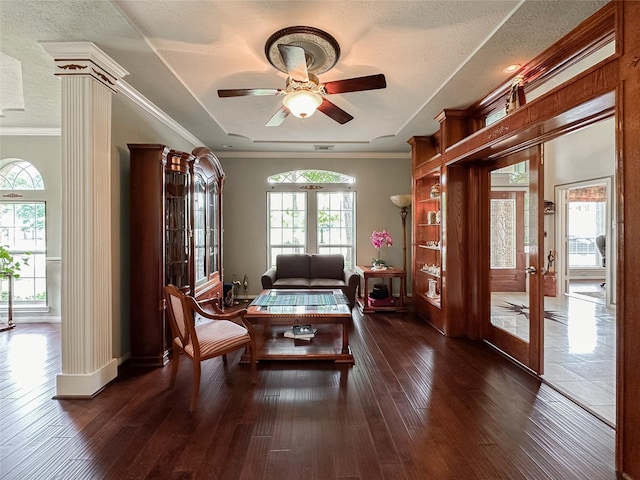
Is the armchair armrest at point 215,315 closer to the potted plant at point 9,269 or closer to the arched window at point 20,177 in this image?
the potted plant at point 9,269

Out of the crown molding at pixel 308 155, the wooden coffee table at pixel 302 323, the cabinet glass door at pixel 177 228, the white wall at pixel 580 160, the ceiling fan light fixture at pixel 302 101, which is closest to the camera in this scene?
the ceiling fan light fixture at pixel 302 101

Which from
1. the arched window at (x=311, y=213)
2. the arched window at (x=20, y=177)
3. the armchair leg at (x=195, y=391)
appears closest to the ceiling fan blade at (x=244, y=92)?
the armchair leg at (x=195, y=391)

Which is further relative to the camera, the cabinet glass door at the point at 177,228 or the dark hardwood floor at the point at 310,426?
the cabinet glass door at the point at 177,228

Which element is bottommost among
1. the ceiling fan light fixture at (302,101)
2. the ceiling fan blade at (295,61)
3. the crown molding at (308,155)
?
the ceiling fan light fixture at (302,101)

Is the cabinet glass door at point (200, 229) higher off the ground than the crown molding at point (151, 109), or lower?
lower

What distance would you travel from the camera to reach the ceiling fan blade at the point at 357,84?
237cm

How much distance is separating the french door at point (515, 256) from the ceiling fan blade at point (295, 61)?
2.22 m

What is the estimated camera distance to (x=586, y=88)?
1.93 m

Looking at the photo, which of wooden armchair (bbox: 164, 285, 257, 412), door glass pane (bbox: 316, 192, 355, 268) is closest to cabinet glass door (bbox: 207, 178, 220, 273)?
wooden armchair (bbox: 164, 285, 257, 412)

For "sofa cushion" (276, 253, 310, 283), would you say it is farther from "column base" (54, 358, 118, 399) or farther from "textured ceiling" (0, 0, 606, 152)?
"column base" (54, 358, 118, 399)

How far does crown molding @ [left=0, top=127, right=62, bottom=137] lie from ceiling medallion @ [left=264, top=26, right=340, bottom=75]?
400 centimetres

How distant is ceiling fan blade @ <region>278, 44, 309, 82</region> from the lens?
2.07 m

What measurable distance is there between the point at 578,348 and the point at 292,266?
4203 mm

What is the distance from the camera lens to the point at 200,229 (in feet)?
13.4
